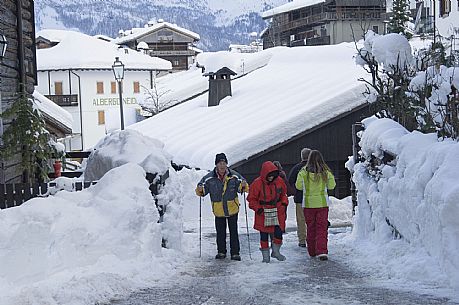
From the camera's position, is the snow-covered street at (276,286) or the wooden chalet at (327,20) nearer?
the snow-covered street at (276,286)

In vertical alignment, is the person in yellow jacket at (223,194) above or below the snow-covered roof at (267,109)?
below

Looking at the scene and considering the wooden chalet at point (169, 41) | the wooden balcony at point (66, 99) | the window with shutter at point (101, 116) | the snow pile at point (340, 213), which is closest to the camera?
the snow pile at point (340, 213)

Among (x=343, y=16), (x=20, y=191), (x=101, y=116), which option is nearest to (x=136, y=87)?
(x=101, y=116)

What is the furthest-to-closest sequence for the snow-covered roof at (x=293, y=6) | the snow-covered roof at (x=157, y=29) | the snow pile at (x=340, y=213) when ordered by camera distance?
the snow-covered roof at (x=157, y=29) < the snow-covered roof at (x=293, y=6) < the snow pile at (x=340, y=213)

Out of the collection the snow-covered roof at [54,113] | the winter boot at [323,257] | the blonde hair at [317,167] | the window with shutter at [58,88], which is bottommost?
the winter boot at [323,257]

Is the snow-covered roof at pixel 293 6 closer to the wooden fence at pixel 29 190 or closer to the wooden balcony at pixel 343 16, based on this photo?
the wooden balcony at pixel 343 16

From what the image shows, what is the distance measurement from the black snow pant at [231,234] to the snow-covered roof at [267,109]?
9.71 meters

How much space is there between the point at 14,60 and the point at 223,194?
6.57m

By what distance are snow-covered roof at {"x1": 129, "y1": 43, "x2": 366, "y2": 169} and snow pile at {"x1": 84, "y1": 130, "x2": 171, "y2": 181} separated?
8.20m

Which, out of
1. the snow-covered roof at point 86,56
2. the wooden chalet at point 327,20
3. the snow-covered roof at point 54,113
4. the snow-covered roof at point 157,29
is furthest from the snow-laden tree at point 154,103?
the snow-covered roof at point 157,29

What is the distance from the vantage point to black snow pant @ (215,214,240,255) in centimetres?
1033

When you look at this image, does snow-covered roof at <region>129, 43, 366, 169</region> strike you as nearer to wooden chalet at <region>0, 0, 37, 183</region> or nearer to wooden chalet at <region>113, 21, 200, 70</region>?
wooden chalet at <region>0, 0, 37, 183</region>

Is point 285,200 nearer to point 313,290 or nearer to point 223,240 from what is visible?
point 223,240

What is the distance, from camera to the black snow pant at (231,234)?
10.3m
